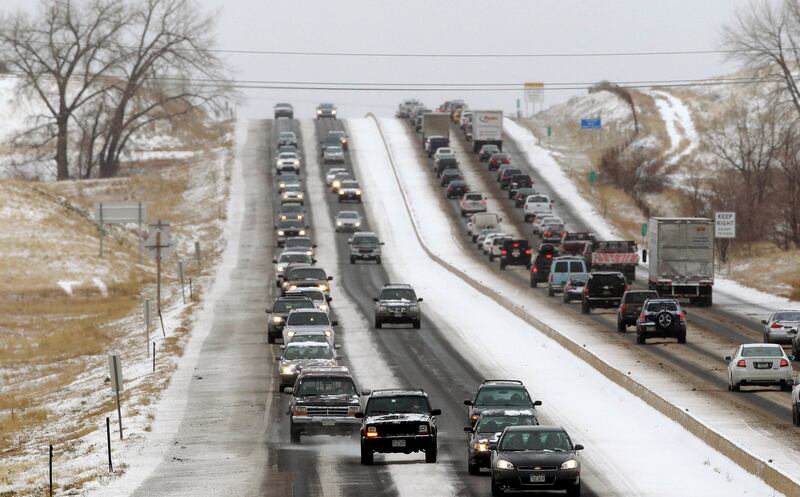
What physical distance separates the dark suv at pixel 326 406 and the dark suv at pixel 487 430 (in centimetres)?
450

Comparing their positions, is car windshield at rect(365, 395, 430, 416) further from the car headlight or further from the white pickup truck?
the white pickup truck

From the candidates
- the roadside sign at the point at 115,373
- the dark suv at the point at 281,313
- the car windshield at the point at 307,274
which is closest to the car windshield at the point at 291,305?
the dark suv at the point at 281,313

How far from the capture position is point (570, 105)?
182 meters

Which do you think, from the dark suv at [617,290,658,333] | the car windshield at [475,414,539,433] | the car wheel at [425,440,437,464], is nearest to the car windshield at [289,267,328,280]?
the dark suv at [617,290,658,333]

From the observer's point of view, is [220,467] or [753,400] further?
[753,400]

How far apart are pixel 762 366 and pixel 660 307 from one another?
11380mm

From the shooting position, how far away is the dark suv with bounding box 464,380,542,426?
31453 mm

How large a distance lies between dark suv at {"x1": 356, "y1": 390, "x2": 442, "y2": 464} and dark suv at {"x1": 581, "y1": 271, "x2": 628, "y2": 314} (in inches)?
1207

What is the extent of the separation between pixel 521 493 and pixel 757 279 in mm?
53895

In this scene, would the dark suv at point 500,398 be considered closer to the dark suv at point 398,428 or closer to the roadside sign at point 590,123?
the dark suv at point 398,428

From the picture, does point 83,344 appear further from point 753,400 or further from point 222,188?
point 222,188

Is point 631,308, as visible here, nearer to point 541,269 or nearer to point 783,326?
point 783,326

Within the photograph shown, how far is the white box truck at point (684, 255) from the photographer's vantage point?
205ft

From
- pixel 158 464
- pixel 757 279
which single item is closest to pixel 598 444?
pixel 158 464
